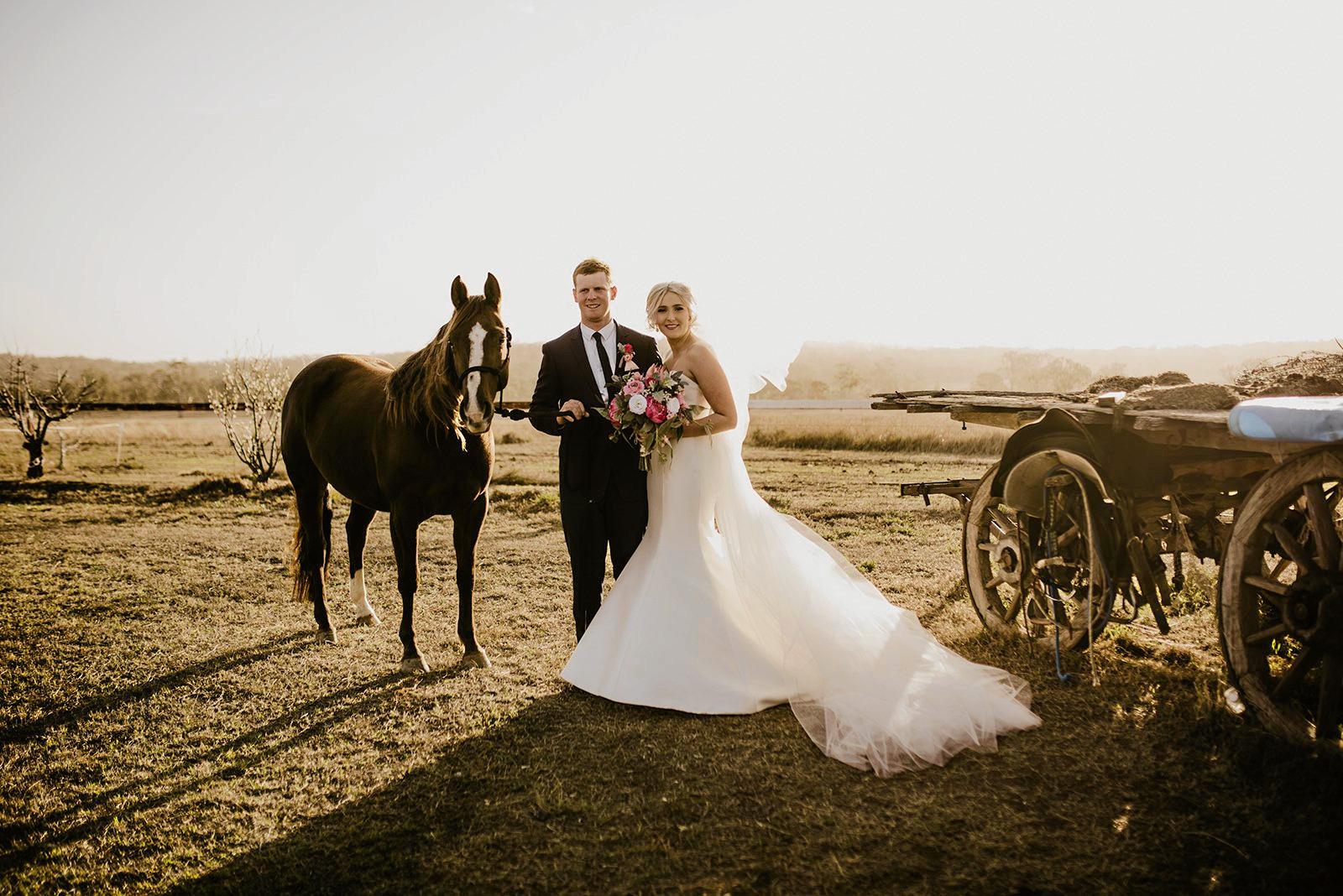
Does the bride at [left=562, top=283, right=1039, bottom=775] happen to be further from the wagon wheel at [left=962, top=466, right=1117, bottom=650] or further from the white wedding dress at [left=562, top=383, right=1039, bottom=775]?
the wagon wheel at [left=962, top=466, right=1117, bottom=650]

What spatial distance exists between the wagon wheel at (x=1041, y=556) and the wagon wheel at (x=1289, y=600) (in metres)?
0.74

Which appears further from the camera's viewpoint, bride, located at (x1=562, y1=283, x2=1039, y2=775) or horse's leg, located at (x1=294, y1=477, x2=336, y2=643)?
horse's leg, located at (x1=294, y1=477, x2=336, y2=643)

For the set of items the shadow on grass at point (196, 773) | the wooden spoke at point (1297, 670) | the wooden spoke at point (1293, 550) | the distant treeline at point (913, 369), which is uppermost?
the distant treeline at point (913, 369)

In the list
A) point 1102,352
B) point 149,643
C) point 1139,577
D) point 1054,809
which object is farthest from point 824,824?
point 1102,352

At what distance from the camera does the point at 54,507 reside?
13.1 metres

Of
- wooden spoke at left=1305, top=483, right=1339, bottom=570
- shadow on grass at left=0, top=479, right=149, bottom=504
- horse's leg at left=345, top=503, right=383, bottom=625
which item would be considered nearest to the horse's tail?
horse's leg at left=345, top=503, right=383, bottom=625

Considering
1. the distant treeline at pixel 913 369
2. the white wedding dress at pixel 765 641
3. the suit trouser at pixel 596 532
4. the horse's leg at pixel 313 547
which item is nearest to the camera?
the white wedding dress at pixel 765 641

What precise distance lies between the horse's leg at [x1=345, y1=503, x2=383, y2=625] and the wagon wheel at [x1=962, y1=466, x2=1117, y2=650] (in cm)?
512

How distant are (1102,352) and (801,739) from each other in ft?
279

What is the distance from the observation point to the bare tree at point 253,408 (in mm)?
15805

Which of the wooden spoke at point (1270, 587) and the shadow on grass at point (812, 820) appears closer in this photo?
the shadow on grass at point (812, 820)

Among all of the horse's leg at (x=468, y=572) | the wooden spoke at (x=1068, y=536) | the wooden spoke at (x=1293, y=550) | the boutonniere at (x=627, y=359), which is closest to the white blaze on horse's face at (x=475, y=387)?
the boutonniere at (x=627, y=359)

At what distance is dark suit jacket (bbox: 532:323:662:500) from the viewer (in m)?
4.93

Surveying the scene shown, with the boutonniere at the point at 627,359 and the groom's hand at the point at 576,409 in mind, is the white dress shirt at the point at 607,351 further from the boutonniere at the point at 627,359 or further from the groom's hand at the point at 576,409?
the groom's hand at the point at 576,409
